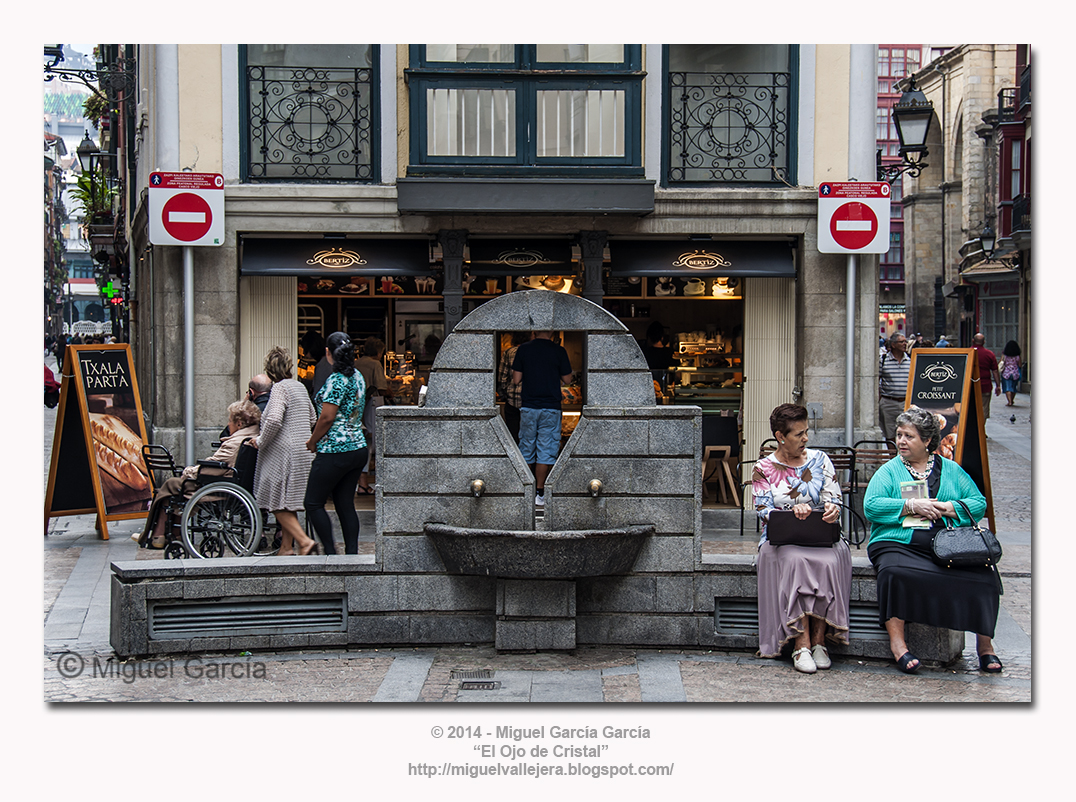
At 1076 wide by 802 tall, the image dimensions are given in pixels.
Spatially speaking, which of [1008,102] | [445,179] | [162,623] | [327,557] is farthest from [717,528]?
[1008,102]

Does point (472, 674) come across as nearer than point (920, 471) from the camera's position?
Yes

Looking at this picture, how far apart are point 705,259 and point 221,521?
6.13m

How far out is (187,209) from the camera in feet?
36.1

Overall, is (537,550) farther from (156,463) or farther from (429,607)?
(156,463)

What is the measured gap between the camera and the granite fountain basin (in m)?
6.22

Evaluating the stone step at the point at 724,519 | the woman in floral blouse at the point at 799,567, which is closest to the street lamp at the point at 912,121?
the stone step at the point at 724,519

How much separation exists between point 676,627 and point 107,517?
20.6ft

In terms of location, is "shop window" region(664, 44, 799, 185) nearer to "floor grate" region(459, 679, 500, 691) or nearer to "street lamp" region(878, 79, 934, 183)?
"street lamp" region(878, 79, 934, 183)

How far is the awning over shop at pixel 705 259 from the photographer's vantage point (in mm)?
12203

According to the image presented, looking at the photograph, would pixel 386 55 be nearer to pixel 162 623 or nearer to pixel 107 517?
pixel 107 517

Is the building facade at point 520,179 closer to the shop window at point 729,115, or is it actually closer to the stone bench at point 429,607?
the shop window at point 729,115

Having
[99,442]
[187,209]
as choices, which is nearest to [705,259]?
[187,209]

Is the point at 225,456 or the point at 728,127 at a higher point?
the point at 728,127

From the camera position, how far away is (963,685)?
6.03 m
